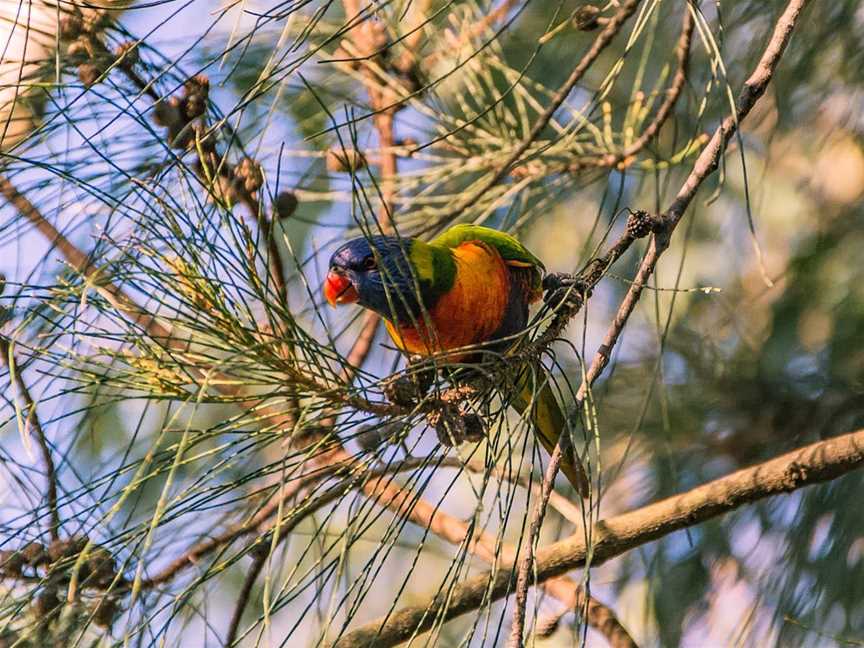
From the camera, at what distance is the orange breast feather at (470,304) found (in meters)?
1.60

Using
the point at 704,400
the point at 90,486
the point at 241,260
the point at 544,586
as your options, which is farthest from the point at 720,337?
the point at 90,486

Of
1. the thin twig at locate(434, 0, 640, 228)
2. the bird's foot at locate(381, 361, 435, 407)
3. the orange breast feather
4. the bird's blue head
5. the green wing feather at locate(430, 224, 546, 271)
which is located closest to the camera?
the bird's foot at locate(381, 361, 435, 407)

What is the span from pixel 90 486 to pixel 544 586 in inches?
37.9

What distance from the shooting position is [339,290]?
61.1 inches

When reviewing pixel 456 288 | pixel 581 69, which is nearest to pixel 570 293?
pixel 581 69

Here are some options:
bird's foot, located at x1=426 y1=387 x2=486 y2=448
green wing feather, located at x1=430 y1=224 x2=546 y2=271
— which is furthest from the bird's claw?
green wing feather, located at x1=430 y1=224 x2=546 y2=271

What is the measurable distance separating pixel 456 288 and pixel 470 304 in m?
0.04

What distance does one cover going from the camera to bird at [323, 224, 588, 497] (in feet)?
4.83

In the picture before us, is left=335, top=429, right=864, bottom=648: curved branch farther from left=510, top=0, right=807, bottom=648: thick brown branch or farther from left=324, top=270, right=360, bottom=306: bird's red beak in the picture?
left=324, top=270, right=360, bottom=306: bird's red beak

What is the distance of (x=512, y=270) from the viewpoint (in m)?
1.85

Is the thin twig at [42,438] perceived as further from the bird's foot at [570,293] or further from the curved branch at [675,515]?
the bird's foot at [570,293]

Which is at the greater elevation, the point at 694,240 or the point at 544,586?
the point at 694,240

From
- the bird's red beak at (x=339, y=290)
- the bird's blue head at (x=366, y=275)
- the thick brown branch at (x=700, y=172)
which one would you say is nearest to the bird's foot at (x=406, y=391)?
the thick brown branch at (x=700, y=172)

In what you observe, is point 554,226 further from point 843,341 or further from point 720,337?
point 843,341
